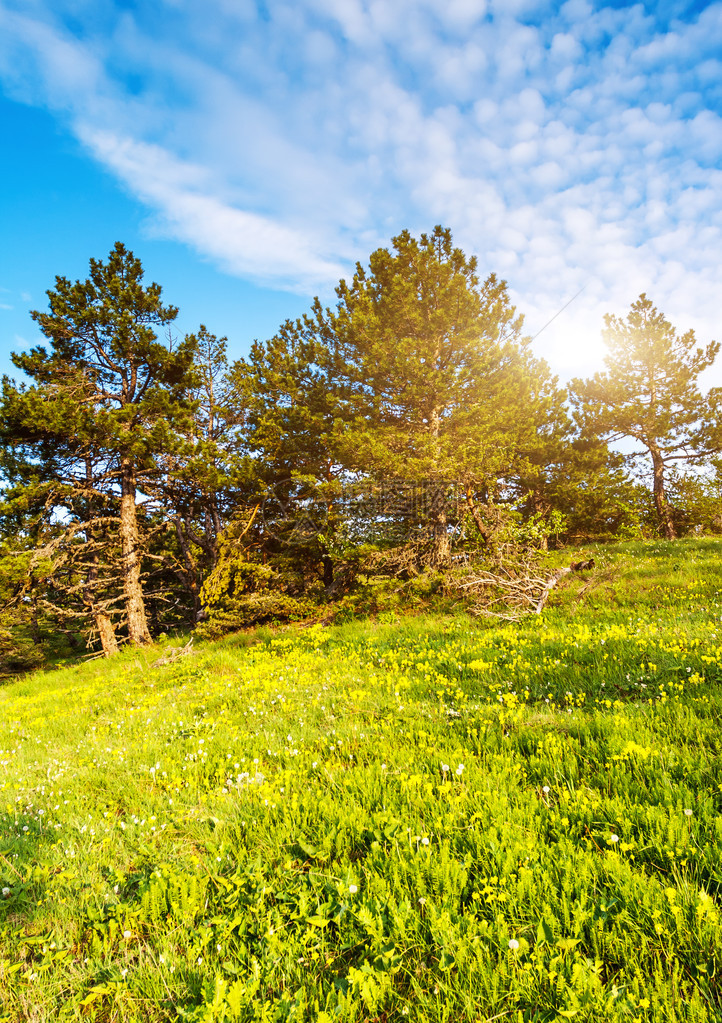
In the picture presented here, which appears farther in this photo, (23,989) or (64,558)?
(64,558)

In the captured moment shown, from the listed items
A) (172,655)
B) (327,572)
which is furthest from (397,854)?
(327,572)

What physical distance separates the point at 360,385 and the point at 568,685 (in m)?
12.6

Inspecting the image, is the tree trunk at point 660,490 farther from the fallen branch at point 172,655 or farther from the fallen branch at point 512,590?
the fallen branch at point 172,655

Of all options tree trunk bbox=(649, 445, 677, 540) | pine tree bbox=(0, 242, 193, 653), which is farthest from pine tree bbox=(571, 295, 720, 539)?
pine tree bbox=(0, 242, 193, 653)

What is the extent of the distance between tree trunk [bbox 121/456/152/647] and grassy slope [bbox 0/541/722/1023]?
1171 centimetres

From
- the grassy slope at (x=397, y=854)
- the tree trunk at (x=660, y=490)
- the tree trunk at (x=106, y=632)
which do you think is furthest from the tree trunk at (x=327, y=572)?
the tree trunk at (x=660, y=490)

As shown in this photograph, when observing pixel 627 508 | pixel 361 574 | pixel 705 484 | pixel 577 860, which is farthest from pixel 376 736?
pixel 705 484

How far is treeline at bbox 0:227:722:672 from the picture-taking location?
44.9 ft

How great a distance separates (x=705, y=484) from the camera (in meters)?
22.7

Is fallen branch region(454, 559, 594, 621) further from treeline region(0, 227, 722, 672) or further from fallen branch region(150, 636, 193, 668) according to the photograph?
fallen branch region(150, 636, 193, 668)

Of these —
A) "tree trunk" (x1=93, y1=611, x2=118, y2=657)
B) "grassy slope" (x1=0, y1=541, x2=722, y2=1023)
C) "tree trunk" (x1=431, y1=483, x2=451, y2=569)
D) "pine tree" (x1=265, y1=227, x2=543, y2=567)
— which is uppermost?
"pine tree" (x1=265, y1=227, x2=543, y2=567)

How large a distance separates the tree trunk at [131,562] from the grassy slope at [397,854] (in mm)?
11712

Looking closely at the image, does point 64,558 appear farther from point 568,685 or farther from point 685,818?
point 685,818

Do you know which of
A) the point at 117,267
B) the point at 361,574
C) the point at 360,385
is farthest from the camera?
the point at 117,267
